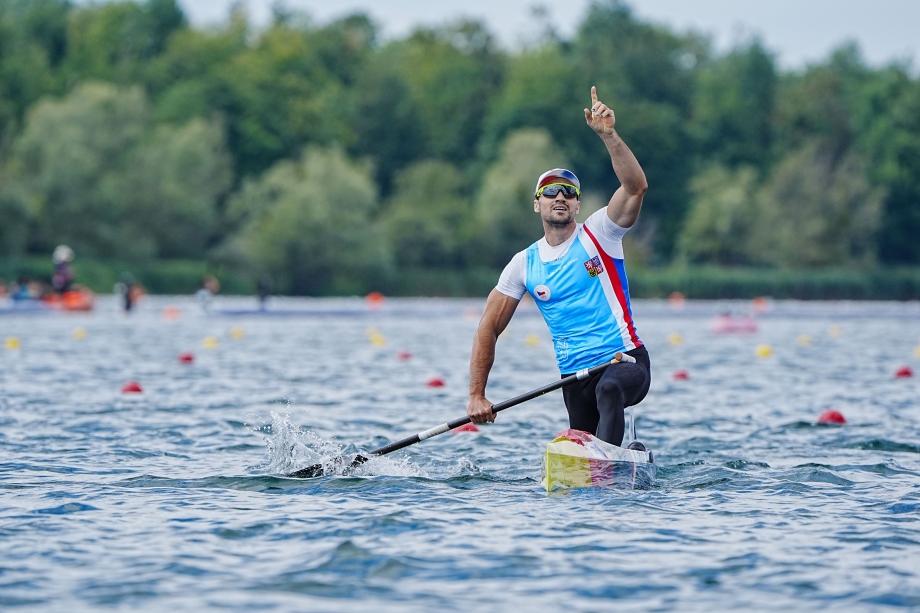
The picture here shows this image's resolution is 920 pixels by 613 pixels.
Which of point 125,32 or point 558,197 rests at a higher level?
point 125,32

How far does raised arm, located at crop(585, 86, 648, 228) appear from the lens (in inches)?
328

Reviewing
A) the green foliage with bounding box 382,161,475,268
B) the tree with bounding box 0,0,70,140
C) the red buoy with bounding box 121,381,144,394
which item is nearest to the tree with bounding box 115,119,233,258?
the tree with bounding box 0,0,70,140

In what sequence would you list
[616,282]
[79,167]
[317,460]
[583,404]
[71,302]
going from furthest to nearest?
1. [79,167]
2. [71,302]
3. [317,460]
4. [583,404]
5. [616,282]

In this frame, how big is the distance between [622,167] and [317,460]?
3.41 metres

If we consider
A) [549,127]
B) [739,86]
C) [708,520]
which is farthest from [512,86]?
[708,520]

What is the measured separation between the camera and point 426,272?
6562cm

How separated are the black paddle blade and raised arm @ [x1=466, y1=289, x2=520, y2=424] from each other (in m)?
1.21

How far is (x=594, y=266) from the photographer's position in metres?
8.78

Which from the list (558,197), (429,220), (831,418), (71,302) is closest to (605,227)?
(558,197)

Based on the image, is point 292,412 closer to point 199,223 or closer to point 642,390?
point 642,390

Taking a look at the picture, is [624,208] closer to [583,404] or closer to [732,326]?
[583,404]

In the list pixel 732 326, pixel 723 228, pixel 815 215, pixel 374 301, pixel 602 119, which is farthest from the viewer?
pixel 815 215

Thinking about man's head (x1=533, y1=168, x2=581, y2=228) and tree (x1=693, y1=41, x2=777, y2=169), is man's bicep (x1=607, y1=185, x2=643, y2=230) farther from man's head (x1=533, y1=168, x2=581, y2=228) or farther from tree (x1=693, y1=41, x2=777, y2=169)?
tree (x1=693, y1=41, x2=777, y2=169)

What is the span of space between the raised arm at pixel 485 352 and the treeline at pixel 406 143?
46.5m
